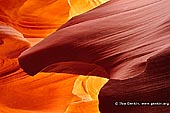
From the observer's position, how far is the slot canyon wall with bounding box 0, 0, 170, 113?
92 centimetres

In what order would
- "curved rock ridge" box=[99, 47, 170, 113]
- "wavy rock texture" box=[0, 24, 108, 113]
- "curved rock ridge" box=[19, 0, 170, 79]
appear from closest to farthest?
"curved rock ridge" box=[99, 47, 170, 113], "curved rock ridge" box=[19, 0, 170, 79], "wavy rock texture" box=[0, 24, 108, 113]

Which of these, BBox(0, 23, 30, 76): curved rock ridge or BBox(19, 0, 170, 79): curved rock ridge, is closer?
BBox(19, 0, 170, 79): curved rock ridge

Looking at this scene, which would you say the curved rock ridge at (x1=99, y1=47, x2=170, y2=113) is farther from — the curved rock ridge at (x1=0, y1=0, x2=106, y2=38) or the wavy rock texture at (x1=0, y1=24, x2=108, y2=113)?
the curved rock ridge at (x1=0, y1=0, x2=106, y2=38)

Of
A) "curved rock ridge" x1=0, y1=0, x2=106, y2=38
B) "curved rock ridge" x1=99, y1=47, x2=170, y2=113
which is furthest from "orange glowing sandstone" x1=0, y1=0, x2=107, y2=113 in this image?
"curved rock ridge" x1=99, y1=47, x2=170, y2=113

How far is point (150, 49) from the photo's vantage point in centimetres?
100

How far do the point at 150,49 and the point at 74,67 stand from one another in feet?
0.86

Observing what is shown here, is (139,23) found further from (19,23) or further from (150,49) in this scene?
(19,23)

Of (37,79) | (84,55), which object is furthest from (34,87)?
(84,55)

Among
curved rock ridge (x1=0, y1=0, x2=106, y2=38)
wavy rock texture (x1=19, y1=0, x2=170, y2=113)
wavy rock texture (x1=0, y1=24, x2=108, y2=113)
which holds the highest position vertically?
curved rock ridge (x1=0, y1=0, x2=106, y2=38)

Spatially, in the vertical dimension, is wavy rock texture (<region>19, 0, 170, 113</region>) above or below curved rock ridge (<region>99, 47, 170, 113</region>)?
above

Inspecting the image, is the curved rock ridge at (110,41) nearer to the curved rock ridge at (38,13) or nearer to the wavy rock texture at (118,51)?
the wavy rock texture at (118,51)

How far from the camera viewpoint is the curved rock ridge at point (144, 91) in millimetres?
882

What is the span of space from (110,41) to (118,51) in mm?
57

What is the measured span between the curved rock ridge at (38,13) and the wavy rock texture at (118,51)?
0.36ft
